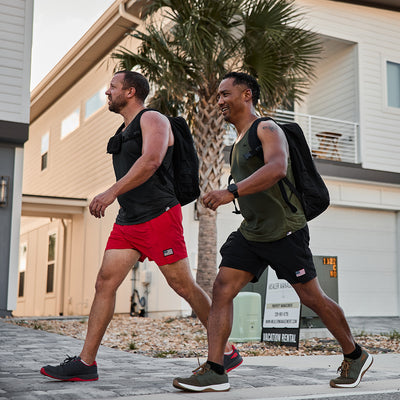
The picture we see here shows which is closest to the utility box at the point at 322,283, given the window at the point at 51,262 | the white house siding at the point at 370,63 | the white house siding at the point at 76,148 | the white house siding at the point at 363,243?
the white house siding at the point at 363,243

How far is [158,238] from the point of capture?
3994 millimetres

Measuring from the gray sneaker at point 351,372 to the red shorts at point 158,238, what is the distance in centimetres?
121

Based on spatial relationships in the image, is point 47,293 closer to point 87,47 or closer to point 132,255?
point 87,47

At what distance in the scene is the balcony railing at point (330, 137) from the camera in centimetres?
1550

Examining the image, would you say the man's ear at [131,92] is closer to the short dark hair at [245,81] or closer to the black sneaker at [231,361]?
the short dark hair at [245,81]

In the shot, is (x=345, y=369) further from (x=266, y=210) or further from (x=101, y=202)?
(x=101, y=202)

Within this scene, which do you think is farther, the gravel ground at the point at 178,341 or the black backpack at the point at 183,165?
the gravel ground at the point at 178,341

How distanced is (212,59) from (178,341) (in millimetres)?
4941

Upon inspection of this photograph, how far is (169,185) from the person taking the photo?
4.16m

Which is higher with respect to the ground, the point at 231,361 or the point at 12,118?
the point at 12,118

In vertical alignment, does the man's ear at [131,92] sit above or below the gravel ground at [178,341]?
above

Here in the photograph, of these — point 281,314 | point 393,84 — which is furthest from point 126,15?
point 281,314

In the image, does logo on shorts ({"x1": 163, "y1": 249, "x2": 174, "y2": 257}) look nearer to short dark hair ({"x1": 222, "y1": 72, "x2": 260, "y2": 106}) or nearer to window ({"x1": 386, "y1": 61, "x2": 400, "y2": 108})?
short dark hair ({"x1": 222, "y1": 72, "x2": 260, "y2": 106})

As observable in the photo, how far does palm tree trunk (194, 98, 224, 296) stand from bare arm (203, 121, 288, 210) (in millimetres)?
7437
